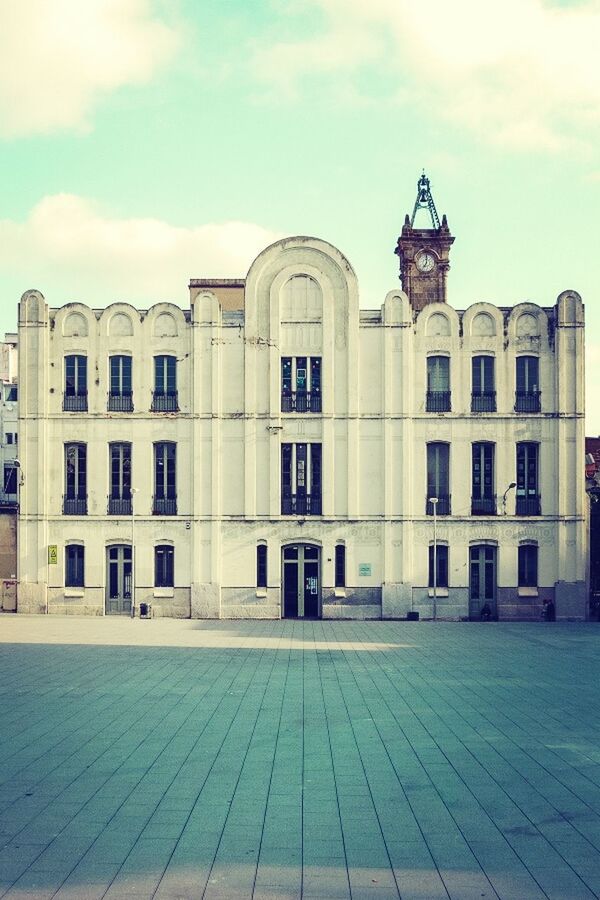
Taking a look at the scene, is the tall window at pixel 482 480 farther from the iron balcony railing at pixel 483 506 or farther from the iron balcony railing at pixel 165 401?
the iron balcony railing at pixel 165 401

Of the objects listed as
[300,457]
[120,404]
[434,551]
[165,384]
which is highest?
[165,384]

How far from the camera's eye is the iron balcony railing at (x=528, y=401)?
140 ft

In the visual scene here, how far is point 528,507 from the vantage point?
139 feet

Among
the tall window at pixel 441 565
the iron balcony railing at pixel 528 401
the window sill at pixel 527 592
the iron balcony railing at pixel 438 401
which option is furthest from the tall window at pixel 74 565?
the iron balcony railing at pixel 528 401

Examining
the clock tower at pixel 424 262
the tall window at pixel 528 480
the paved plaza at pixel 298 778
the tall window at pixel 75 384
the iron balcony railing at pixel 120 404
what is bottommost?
the paved plaza at pixel 298 778

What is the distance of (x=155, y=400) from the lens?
140 feet

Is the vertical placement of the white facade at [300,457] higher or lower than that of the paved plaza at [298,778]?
higher

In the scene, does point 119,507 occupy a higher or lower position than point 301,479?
lower

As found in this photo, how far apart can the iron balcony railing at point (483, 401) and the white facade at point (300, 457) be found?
9.5 inches

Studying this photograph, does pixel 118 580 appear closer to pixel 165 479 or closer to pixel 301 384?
pixel 165 479

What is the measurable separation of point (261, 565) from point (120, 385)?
35.4ft

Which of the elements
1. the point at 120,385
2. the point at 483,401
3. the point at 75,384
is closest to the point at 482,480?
the point at 483,401

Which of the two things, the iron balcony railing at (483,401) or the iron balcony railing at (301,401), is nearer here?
the iron balcony railing at (301,401)

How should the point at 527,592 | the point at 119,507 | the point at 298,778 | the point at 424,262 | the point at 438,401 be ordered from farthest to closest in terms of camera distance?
1. the point at 424,262
2. the point at 438,401
3. the point at 119,507
4. the point at 527,592
5. the point at 298,778
